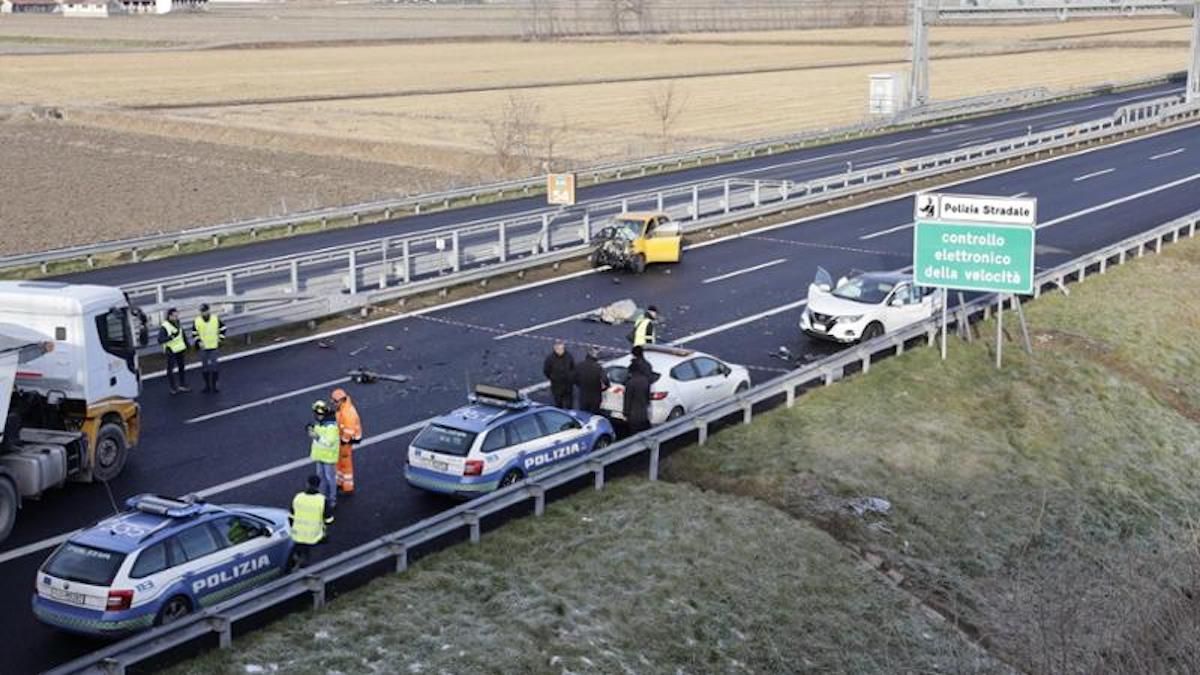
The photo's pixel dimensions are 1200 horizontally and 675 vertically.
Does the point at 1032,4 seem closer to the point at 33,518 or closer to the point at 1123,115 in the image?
the point at 1123,115

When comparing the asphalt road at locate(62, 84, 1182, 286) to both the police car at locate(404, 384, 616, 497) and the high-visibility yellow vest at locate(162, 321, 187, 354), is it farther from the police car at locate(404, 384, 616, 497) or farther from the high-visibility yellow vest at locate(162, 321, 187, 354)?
the police car at locate(404, 384, 616, 497)

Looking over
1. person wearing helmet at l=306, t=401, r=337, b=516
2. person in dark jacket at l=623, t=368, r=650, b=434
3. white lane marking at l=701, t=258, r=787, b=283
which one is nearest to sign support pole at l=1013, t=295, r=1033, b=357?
white lane marking at l=701, t=258, r=787, b=283

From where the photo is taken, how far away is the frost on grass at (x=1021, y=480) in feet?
58.1

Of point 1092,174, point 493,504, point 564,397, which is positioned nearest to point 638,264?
point 564,397

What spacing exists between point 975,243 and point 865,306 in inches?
114

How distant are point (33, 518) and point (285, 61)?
115374 millimetres


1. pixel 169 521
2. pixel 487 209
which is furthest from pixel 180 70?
pixel 169 521

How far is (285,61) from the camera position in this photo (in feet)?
426

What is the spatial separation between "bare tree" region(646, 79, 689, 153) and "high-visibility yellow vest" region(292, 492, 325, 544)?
2081 inches

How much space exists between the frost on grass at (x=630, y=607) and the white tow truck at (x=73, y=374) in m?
6.06

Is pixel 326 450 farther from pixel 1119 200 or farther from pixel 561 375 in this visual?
pixel 1119 200

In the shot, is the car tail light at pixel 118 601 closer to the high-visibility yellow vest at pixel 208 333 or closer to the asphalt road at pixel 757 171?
the high-visibility yellow vest at pixel 208 333

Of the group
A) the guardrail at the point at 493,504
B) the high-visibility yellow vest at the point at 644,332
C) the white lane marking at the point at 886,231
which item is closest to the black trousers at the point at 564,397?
the guardrail at the point at 493,504

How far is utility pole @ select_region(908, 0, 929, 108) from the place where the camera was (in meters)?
72.1
